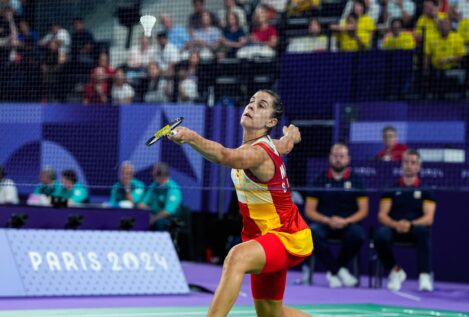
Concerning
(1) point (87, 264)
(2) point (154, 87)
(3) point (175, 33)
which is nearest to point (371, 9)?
(3) point (175, 33)

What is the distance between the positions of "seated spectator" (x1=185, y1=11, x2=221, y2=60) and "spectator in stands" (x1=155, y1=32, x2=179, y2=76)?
0.31 metres

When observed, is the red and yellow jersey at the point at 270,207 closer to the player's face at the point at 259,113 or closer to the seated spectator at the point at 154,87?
the player's face at the point at 259,113

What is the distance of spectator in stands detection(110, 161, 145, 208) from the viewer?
13680 mm

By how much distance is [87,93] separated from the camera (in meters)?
15.5

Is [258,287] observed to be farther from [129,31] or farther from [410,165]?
[129,31]

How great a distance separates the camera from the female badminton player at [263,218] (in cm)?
606

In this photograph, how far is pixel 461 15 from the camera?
14.5 meters

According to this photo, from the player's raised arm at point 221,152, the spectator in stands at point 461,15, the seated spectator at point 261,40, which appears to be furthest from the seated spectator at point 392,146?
the player's raised arm at point 221,152

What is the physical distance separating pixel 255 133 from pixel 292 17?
9606mm

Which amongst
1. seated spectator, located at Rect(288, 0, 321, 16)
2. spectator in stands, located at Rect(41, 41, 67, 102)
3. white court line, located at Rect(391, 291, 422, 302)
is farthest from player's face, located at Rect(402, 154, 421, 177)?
spectator in stands, located at Rect(41, 41, 67, 102)

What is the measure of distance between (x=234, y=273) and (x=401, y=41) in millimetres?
8832

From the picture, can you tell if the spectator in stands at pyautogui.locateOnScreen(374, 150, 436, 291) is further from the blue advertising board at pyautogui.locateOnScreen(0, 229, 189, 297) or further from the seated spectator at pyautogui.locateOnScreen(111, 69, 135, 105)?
the seated spectator at pyautogui.locateOnScreen(111, 69, 135, 105)

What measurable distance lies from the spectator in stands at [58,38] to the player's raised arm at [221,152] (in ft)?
32.2

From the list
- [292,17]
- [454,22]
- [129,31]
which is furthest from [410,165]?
[129,31]
